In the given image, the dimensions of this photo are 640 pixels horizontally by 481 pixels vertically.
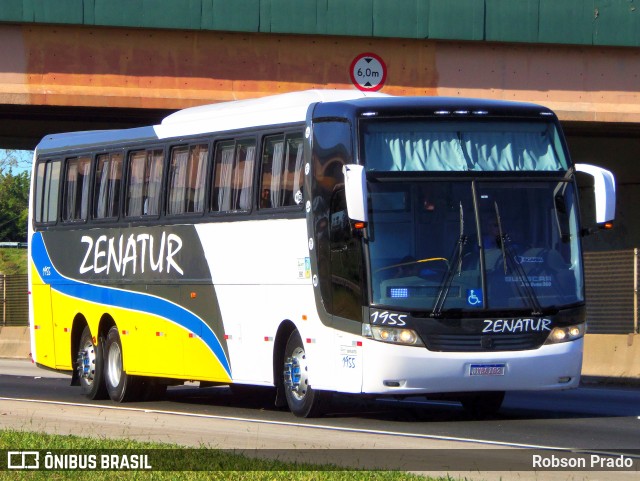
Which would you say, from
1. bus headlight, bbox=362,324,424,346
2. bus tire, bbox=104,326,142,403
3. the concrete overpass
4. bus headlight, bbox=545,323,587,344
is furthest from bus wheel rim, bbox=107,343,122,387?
the concrete overpass

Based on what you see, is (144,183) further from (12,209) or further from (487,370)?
(12,209)

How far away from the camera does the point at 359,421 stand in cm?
1562

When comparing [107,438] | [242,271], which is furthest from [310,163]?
[107,438]

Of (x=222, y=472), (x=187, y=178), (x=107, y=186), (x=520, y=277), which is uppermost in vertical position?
(x=187, y=178)

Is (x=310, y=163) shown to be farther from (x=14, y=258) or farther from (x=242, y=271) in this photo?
(x=14, y=258)

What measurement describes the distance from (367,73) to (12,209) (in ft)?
391

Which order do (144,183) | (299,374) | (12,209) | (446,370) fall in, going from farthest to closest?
(12,209) → (144,183) → (299,374) → (446,370)

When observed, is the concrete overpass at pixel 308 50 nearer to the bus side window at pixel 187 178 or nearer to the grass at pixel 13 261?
the bus side window at pixel 187 178

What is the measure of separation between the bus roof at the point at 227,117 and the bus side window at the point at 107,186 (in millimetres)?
275

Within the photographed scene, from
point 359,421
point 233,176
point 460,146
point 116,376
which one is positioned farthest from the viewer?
point 116,376

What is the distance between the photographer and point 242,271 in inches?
677

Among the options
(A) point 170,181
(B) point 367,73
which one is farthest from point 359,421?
(B) point 367,73

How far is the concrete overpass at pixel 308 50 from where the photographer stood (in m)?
27.7

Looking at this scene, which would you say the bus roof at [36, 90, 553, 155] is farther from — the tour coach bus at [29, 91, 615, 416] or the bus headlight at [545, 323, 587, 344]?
the bus headlight at [545, 323, 587, 344]
